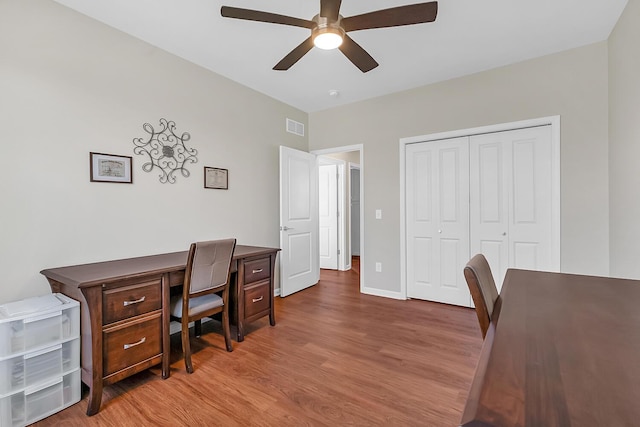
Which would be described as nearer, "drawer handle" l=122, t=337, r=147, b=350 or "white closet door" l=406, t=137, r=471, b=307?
"drawer handle" l=122, t=337, r=147, b=350

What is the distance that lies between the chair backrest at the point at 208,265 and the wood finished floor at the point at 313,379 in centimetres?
60

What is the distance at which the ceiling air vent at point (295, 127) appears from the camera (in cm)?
410

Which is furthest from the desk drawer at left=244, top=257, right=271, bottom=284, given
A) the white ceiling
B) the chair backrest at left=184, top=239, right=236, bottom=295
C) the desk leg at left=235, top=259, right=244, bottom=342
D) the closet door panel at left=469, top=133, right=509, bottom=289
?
the closet door panel at left=469, top=133, right=509, bottom=289

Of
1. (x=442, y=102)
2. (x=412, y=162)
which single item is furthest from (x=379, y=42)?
(x=412, y=162)

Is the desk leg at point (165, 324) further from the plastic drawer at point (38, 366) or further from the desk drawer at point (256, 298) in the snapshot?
the desk drawer at point (256, 298)

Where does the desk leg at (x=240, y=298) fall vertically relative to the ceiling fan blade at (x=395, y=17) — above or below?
below

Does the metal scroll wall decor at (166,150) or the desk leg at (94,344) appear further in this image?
the metal scroll wall decor at (166,150)

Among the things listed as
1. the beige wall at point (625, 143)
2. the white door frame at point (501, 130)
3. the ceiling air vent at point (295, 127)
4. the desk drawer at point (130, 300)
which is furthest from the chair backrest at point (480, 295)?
the ceiling air vent at point (295, 127)

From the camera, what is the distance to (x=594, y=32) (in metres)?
2.47

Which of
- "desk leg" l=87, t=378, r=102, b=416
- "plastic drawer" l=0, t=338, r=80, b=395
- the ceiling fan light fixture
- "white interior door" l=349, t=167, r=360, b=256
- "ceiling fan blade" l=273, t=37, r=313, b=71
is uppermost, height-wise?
"ceiling fan blade" l=273, t=37, r=313, b=71

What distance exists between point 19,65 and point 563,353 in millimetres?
3071

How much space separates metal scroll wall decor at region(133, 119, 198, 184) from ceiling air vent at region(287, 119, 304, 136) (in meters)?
1.56

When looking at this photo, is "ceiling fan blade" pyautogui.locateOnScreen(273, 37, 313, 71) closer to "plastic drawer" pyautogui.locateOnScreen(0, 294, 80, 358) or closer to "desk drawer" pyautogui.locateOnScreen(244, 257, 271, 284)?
"desk drawer" pyautogui.locateOnScreen(244, 257, 271, 284)

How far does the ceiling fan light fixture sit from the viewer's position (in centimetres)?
181
